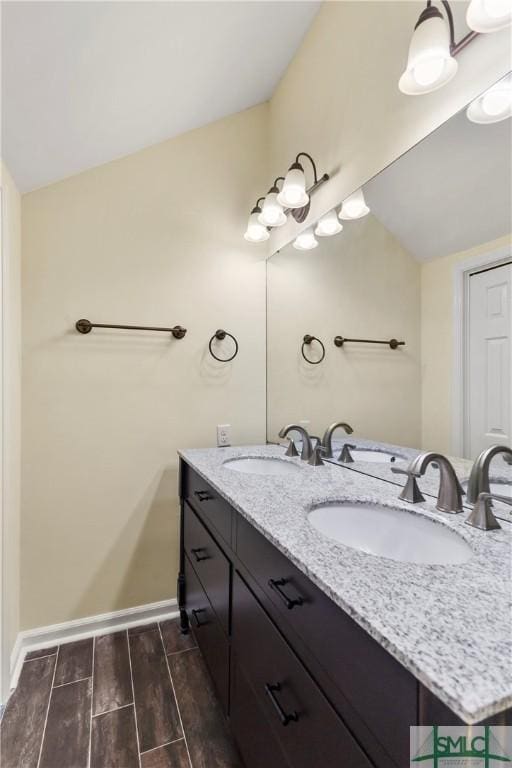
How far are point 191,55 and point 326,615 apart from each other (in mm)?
1879

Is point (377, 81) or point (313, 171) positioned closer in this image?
point (377, 81)

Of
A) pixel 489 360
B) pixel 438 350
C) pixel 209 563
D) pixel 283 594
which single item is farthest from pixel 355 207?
pixel 209 563

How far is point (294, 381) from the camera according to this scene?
1.91 meters

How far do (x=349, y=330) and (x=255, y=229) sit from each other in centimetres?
85

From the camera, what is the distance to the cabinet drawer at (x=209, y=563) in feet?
4.05

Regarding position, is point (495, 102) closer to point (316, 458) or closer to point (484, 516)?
point (484, 516)

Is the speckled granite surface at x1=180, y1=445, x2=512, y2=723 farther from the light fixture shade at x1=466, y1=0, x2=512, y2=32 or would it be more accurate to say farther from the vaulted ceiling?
the vaulted ceiling

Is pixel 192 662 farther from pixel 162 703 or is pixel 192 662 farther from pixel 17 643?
pixel 17 643

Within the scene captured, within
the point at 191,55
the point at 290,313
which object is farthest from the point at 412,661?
the point at 191,55

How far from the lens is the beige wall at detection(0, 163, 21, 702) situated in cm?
141

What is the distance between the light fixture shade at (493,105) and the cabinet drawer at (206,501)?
1.25 metres

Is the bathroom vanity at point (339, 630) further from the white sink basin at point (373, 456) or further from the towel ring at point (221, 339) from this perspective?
the towel ring at point (221, 339)

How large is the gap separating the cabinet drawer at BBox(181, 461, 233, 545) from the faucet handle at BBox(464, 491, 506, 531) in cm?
66

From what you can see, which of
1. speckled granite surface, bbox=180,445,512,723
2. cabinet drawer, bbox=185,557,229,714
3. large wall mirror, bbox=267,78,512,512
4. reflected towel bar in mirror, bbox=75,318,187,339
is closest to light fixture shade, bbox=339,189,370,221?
large wall mirror, bbox=267,78,512,512
